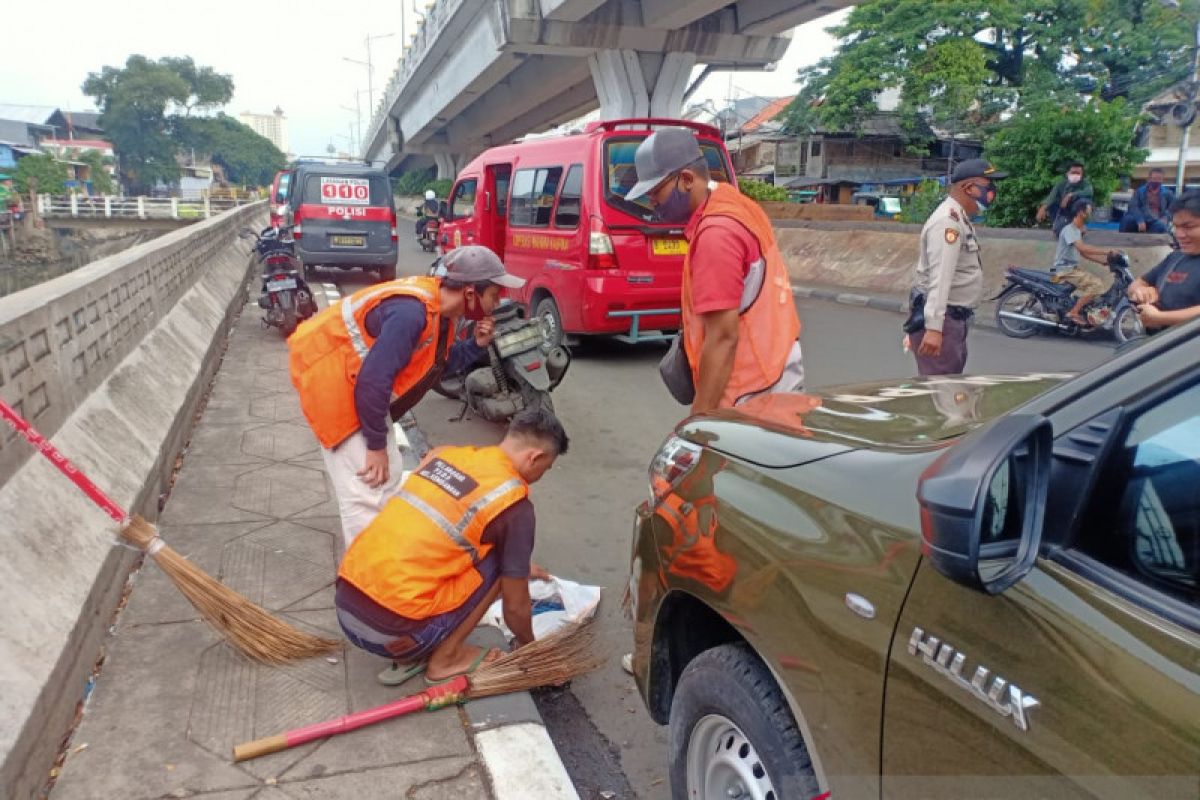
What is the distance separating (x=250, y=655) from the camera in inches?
116

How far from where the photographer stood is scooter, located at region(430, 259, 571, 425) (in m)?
5.59

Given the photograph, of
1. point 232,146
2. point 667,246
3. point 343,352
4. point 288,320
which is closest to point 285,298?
point 288,320

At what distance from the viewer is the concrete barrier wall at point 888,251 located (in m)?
10.7

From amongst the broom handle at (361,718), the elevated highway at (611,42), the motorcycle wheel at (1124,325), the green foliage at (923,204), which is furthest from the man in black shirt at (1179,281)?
the elevated highway at (611,42)

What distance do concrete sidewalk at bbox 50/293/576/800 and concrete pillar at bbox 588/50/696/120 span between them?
55.3 feet

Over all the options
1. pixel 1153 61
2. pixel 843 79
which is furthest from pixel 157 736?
pixel 1153 61

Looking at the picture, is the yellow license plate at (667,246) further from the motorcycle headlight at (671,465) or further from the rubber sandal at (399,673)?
the motorcycle headlight at (671,465)

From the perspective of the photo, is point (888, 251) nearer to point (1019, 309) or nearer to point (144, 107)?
point (1019, 309)

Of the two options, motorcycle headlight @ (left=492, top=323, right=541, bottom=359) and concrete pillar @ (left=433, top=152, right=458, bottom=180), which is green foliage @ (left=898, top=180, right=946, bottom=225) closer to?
motorcycle headlight @ (left=492, top=323, right=541, bottom=359)

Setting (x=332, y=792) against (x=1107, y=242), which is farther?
(x=1107, y=242)

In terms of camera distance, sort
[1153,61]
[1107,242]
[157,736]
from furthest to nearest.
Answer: [1153,61] < [1107,242] < [157,736]

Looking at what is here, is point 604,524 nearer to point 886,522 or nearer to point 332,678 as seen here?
point 332,678

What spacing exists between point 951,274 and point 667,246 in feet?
11.5

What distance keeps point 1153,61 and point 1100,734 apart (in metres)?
38.4
